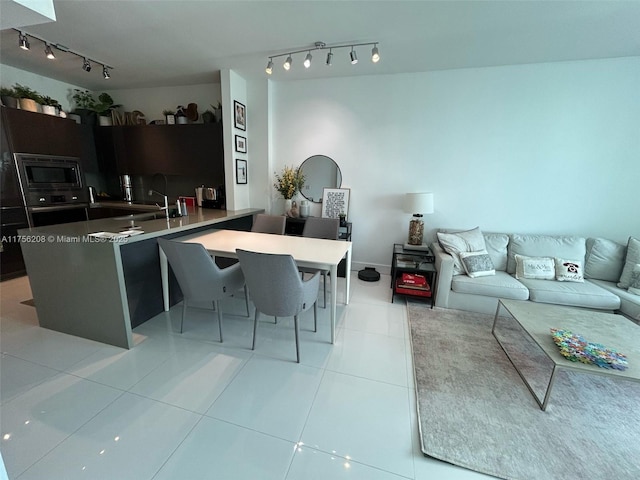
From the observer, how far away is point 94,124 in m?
4.17

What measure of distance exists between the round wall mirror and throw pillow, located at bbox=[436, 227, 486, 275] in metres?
1.65

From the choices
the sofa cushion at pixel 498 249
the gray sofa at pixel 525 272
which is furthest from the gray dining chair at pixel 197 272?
the sofa cushion at pixel 498 249

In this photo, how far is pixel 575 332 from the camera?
1.81 m

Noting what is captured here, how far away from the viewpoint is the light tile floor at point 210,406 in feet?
4.09

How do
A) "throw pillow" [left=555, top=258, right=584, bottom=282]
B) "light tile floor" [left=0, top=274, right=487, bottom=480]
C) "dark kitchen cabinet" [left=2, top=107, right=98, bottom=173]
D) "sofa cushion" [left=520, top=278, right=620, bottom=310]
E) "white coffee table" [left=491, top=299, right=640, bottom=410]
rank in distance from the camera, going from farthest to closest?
"dark kitchen cabinet" [left=2, top=107, right=98, bottom=173], "throw pillow" [left=555, top=258, right=584, bottom=282], "sofa cushion" [left=520, top=278, right=620, bottom=310], "white coffee table" [left=491, top=299, right=640, bottom=410], "light tile floor" [left=0, top=274, right=487, bottom=480]

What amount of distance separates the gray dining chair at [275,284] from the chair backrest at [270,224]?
4.34 ft

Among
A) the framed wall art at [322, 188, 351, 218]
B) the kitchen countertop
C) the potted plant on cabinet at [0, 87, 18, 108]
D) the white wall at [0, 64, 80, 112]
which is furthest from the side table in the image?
the white wall at [0, 64, 80, 112]

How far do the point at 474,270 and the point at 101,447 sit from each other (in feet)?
10.6

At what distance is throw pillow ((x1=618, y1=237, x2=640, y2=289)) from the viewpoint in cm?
253

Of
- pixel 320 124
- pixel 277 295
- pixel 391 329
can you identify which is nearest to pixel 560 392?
pixel 391 329

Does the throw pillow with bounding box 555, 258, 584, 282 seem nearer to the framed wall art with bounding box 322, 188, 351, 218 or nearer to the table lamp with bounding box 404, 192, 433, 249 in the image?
the table lamp with bounding box 404, 192, 433, 249

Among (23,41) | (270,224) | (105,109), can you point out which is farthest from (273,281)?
(105,109)

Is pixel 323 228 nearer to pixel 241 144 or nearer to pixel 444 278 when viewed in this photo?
pixel 444 278

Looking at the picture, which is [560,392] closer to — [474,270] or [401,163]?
[474,270]
